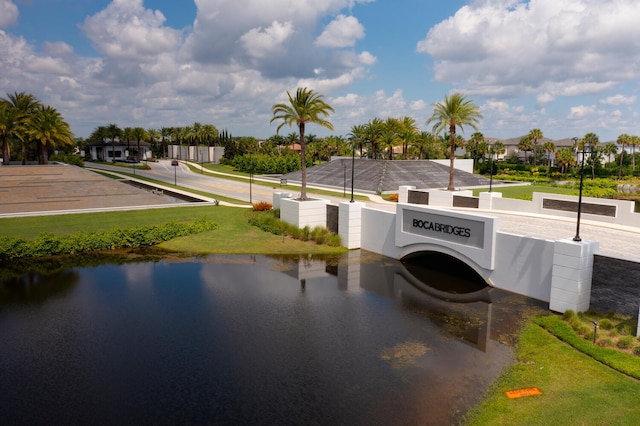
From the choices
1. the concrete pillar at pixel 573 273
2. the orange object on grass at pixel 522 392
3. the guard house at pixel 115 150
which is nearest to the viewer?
the orange object on grass at pixel 522 392

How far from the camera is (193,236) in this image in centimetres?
3684

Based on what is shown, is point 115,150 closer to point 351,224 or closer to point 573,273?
point 351,224

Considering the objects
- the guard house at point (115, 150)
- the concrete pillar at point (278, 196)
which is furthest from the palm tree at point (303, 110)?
the guard house at point (115, 150)

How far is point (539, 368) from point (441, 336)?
4053 mm

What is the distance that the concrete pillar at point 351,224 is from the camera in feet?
113

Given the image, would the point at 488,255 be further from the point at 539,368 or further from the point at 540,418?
the point at 540,418

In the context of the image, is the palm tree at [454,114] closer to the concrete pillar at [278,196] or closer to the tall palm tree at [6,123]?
the concrete pillar at [278,196]

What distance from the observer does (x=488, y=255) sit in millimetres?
25344

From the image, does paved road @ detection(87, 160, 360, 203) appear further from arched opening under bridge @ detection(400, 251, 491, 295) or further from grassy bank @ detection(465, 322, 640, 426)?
grassy bank @ detection(465, 322, 640, 426)

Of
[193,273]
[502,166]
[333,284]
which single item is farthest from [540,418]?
[502,166]

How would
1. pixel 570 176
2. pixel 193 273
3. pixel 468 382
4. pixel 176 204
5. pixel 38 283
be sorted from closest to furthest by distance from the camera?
pixel 468 382
pixel 38 283
pixel 193 273
pixel 176 204
pixel 570 176

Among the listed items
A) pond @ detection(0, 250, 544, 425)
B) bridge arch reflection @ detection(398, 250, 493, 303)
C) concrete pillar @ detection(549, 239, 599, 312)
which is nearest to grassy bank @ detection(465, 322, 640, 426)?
pond @ detection(0, 250, 544, 425)

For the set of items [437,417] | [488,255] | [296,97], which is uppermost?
[296,97]

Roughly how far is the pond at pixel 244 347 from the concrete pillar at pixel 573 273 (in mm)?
1832
